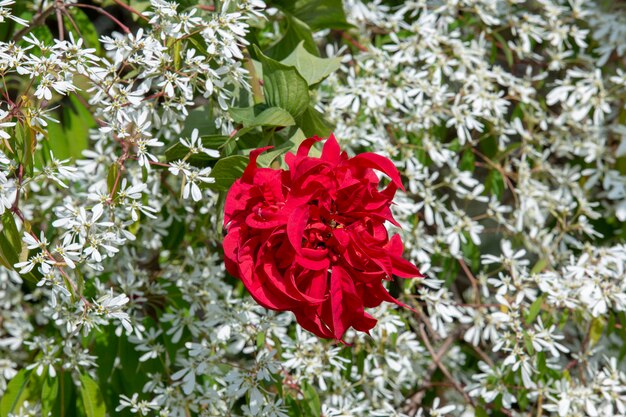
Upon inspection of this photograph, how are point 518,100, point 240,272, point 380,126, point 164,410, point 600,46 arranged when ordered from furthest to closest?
point 600,46, point 518,100, point 380,126, point 164,410, point 240,272

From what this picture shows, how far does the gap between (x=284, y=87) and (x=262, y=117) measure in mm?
45

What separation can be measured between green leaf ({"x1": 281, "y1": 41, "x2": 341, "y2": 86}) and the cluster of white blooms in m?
0.06

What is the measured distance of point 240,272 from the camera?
2.54ft

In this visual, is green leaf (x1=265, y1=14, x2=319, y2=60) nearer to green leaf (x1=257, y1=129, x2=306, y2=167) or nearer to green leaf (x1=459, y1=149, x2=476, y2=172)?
green leaf (x1=257, y1=129, x2=306, y2=167)

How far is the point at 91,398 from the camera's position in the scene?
41.9 inches

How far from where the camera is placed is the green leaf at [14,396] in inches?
43.3

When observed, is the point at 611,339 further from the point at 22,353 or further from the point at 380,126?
the point at 22,353

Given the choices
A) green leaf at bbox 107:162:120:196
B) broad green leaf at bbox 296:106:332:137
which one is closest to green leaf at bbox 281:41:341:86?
broad green leaf at bbox 296:106:332:137

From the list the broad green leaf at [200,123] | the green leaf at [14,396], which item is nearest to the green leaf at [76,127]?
the broad green leaf at [200,123]

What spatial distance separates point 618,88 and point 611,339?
0.47m

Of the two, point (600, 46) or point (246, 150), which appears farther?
point (600, 46)

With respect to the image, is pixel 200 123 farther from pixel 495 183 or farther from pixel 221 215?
pixel 495 183

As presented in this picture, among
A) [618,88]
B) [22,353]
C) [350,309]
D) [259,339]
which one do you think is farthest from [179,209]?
[618,88]

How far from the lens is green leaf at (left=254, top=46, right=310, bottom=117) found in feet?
3.04
